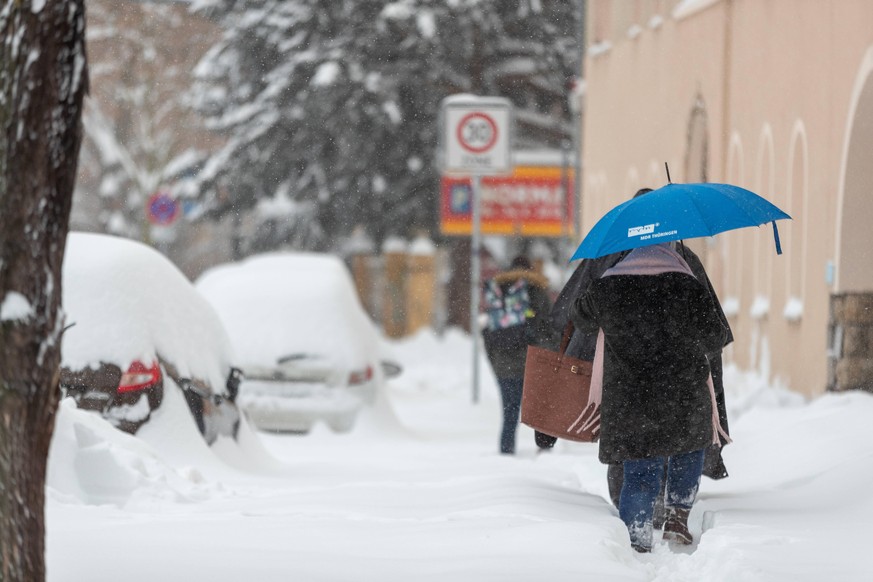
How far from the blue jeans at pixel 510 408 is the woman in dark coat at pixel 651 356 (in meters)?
5.10

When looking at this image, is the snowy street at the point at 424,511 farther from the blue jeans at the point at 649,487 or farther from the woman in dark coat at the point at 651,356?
the woman in dark coat at the point at 651,356

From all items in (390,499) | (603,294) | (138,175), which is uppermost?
(138,175)

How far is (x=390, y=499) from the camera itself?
8852 millimetres

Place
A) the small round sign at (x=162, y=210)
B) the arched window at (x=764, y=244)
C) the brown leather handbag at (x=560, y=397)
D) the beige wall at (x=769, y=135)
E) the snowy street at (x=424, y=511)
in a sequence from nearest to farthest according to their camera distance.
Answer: the snowy street at (x=424, y=511), the brown leather handbag at (x=560, y=397), the beige wall at (x=769, y=135), the arched window at (x=764, y=244), the small round sign at (x=162, y=210)

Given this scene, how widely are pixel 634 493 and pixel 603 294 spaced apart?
87cm

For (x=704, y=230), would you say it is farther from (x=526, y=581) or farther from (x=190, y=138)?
(x=190, y=138)

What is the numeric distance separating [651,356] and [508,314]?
5399 mm

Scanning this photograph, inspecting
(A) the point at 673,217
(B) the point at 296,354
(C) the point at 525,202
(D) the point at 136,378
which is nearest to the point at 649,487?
(A) the point at 673,217

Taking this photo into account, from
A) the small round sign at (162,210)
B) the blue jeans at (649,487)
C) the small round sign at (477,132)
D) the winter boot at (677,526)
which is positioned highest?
the small round sign at (477,132)

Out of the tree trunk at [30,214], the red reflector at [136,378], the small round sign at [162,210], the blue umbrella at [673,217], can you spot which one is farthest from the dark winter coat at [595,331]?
the small round sign at [162,210]

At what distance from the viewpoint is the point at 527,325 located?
12438mm

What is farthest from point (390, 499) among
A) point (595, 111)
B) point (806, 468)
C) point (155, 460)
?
point (595, 111)

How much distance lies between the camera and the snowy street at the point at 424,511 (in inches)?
237

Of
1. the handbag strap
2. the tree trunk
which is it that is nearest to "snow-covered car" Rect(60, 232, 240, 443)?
the handbag strap
